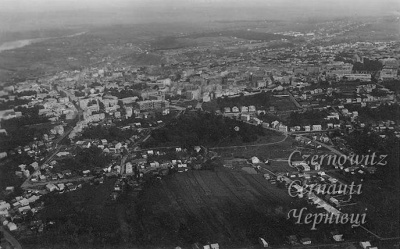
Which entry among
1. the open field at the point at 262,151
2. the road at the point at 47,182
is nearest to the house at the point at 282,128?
the open field at the point at 262,151

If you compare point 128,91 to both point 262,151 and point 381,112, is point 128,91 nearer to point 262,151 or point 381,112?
point 262,151

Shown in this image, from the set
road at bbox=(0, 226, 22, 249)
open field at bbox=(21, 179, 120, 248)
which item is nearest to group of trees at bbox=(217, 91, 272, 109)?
open field at bbox=(21, 179, 120, 248)

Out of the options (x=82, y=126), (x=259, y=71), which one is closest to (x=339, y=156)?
(x=82, y=126)

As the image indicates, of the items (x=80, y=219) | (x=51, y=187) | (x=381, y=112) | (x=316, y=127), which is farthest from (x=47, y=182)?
(x=381, y=112)

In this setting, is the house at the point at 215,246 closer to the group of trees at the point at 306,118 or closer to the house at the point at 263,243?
the house at the point at 263,243

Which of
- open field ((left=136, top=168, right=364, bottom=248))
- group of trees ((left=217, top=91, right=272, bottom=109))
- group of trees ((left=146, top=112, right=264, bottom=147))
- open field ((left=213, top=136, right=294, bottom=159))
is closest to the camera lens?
open field ((left=136, top=168, right=364, bottom=248))

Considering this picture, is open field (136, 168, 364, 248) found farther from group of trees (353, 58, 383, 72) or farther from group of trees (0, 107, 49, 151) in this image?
group of trees (353, 58, 383, 72)

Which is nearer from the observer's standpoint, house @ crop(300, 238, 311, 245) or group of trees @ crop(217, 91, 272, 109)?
house @ crop(300, 238, 311, 245)
